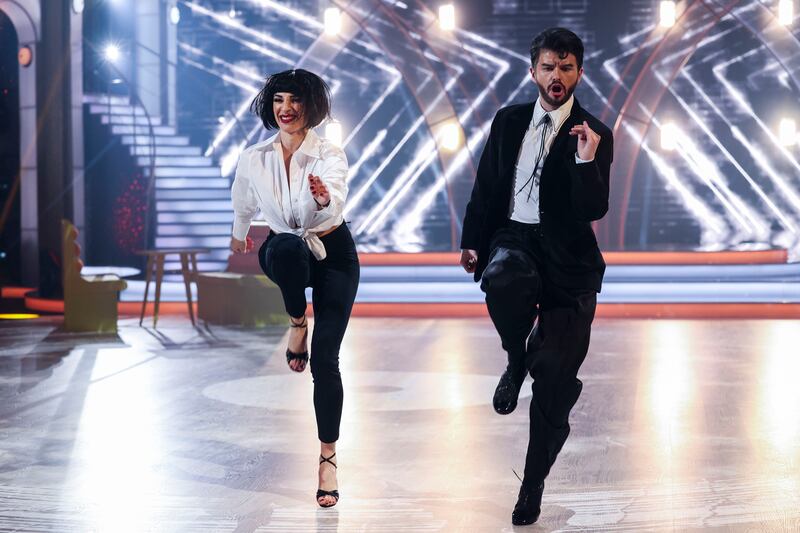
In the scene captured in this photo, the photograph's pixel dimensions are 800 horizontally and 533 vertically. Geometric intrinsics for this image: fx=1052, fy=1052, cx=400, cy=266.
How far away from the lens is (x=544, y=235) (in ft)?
9.32

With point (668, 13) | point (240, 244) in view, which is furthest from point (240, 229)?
point (668, 13)

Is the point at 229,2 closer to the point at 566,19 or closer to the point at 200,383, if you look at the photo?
the point at 566,19

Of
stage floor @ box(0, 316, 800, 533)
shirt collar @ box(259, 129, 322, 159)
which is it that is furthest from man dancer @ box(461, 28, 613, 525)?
shirt collar @ box(259, 129, 322, 159)

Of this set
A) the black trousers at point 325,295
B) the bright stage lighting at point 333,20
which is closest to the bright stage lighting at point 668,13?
the bright stage lighting at point 333,20

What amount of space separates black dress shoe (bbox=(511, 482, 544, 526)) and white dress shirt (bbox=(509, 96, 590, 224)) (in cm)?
74

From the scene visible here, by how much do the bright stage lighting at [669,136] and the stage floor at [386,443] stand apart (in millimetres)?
6078

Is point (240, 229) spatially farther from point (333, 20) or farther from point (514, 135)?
point (333, 20)

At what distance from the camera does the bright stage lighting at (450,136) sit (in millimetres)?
13031

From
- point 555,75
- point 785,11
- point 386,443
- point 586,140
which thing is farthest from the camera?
point 785,11

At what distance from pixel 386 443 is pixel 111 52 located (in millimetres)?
9588

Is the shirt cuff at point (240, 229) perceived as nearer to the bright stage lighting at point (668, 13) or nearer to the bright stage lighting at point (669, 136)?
the bright stage lighting at point (668, 13)

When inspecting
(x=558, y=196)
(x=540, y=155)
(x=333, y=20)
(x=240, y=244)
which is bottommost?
(x=240, y=244)

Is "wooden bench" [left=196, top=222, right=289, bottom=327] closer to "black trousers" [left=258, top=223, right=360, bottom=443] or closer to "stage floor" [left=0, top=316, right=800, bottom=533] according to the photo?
"stage floor" [left=0, top=316, right=800, bottom=533]

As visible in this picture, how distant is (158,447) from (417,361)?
113 inches
